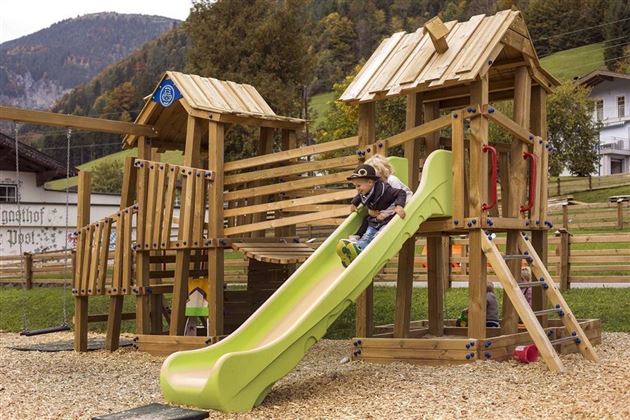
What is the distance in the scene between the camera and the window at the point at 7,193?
36094mm

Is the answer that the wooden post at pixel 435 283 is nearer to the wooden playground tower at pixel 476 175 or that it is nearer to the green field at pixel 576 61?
the wooden playground tower at pixel 476 175

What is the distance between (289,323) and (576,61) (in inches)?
3306

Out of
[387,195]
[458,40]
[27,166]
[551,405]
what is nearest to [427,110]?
[458,40]

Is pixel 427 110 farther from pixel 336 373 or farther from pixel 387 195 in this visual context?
pixel 336 373

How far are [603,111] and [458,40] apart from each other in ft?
181

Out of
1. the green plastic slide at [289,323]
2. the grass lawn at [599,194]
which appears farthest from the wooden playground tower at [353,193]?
the grass lawn at [599,194]

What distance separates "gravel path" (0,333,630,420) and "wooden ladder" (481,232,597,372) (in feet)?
0.55

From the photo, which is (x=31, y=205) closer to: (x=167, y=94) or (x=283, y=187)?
(x=167, y=94)

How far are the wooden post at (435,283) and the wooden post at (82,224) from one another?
5.22 metres

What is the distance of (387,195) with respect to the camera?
9242mm

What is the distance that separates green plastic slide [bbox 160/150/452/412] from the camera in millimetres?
7285

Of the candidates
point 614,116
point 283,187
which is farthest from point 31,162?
point 614,116

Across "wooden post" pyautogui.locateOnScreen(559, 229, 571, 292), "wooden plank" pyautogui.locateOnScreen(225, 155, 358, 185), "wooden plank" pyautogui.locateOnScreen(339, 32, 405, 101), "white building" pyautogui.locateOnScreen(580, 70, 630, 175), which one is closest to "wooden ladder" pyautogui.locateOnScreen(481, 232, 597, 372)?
"wooden plank" pyautogui.locateOnScreen(225, 155, 358, 185)

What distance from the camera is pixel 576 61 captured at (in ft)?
284
